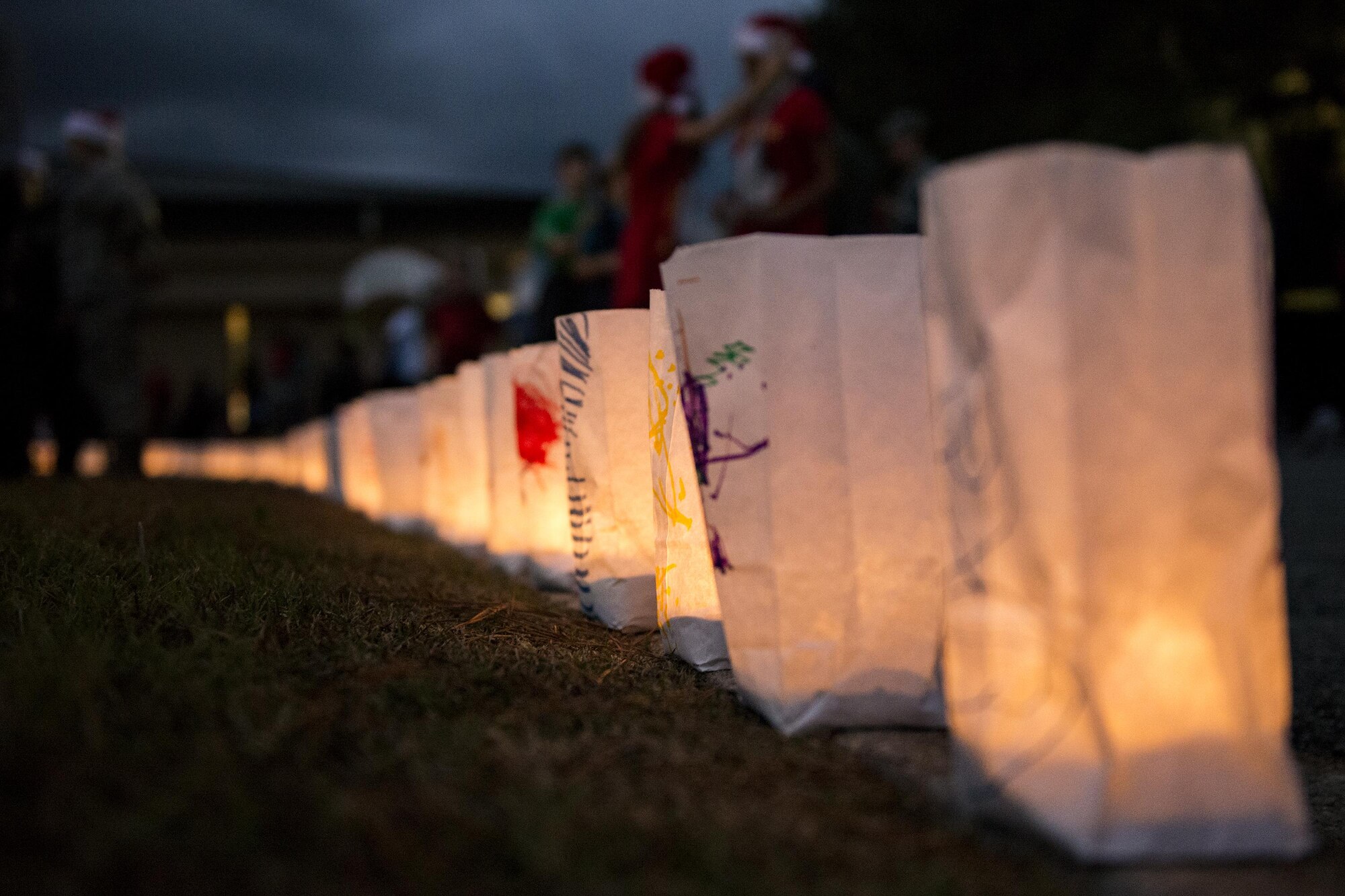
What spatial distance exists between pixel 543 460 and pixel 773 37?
1851mm

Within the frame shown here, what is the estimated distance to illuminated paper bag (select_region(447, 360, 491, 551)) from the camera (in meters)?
3.60

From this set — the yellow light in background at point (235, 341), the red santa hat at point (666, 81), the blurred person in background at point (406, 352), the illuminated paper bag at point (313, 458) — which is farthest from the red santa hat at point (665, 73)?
the yellow light in background at point (235, 341)

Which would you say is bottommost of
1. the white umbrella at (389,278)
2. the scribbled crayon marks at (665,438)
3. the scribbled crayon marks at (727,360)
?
the scribbled crayon marks at (665,438)

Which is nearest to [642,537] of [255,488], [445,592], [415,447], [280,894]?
[445,592]

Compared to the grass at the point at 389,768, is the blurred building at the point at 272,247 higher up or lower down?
higher up

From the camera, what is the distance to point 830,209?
5145 mm

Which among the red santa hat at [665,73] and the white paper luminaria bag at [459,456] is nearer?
the white paper luminaria bag at [459,456]

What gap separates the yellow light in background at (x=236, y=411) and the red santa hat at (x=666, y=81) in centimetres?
1784

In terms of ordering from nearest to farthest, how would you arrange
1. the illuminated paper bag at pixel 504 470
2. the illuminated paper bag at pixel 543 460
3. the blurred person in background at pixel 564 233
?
1. the illuminated paper bag at pixel 543 460
2. the illuminated paper bag at pixel 504 470
3. the blurred person in background at pixel 564 233

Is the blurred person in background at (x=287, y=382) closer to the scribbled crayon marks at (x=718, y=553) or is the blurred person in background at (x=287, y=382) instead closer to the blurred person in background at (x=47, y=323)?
the blurred person in background at (x=47, y=323)

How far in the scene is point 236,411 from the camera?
24938mm

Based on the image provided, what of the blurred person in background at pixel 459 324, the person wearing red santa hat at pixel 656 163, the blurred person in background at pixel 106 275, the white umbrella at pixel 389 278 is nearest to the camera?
the person wearing red santa hat at pixel 656 163

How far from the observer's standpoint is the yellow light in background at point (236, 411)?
22.1m

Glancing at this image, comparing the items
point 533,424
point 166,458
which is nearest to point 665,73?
point 533,424
